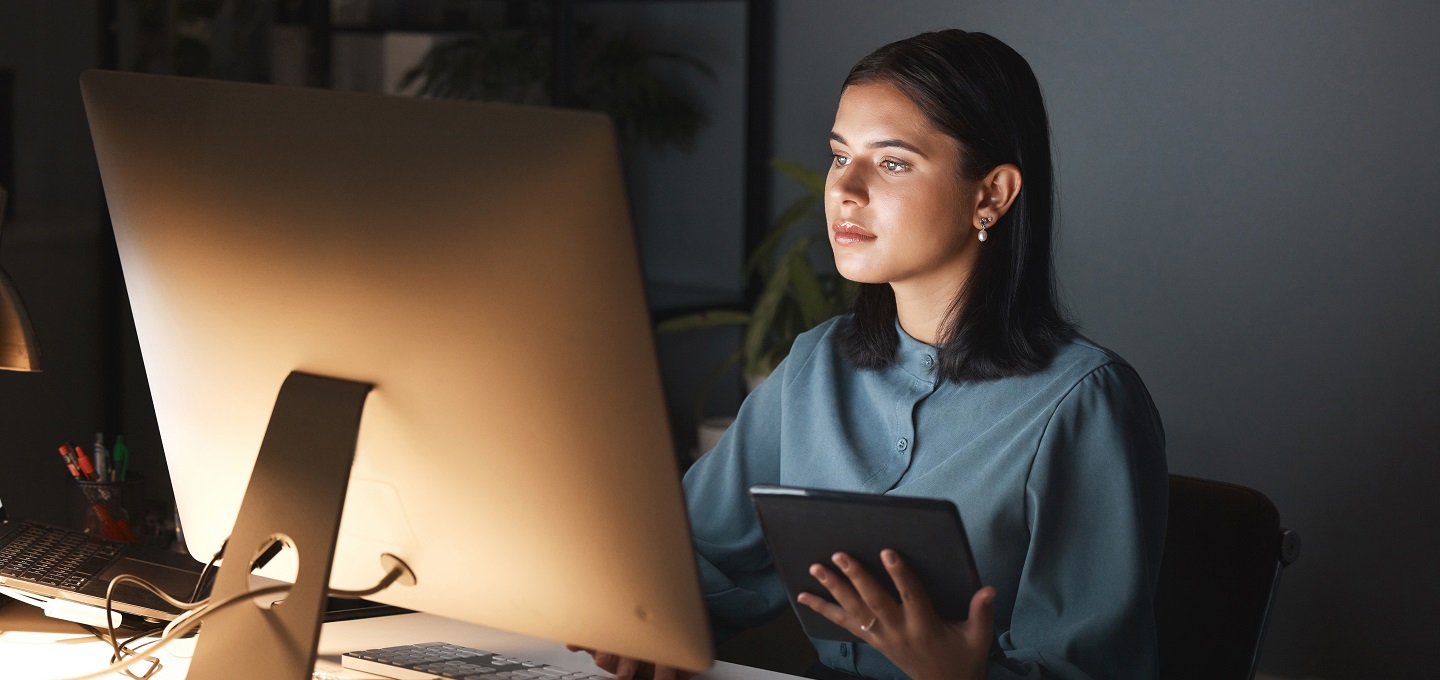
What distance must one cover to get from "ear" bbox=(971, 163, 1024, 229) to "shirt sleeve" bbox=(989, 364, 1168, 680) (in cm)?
21

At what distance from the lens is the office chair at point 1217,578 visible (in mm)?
1297

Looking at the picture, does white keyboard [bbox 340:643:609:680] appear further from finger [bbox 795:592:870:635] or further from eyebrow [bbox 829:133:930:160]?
eyebrow [bbox 829:133:930:160]

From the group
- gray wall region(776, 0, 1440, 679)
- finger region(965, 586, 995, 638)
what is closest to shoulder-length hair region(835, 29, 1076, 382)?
finger region(965, 586, 995, 638)

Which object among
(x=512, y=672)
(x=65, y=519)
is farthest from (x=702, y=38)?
(x=512, y=672)

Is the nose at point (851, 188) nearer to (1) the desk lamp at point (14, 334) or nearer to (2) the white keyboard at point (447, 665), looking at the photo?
(2) the white keyboard at point (447, 665)

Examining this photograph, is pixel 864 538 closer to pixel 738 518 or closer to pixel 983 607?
pixel 983 607

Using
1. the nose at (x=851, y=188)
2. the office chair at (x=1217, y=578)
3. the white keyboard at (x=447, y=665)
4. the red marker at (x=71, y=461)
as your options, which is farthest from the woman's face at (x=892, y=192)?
the red marker at (x=71, y=461)

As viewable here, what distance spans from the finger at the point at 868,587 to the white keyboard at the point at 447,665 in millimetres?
254

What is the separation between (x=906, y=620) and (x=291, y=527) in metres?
0.47

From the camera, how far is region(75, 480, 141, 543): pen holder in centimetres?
133

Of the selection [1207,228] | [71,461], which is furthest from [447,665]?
[1207,228]

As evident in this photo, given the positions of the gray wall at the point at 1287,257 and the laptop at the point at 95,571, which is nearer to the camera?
the laptop at the point at 95,571

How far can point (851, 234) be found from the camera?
134cm

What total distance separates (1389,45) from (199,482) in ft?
7.89
